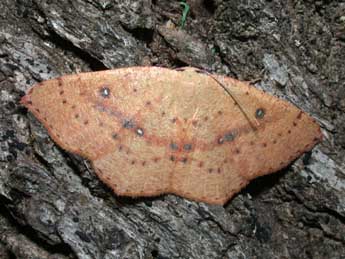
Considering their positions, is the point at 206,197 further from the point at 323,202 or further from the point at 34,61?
the point at 34,61

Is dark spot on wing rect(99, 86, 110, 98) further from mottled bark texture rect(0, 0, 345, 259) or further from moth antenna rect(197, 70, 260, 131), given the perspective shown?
moth antenna rect(197, 70, 260, 131)

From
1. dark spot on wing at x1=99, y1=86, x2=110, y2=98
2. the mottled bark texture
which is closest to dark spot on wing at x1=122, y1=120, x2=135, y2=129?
dark spot on wing at x1=99, y1=86, x2=110, y2=98

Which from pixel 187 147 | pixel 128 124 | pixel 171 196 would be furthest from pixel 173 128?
pixel 171 196

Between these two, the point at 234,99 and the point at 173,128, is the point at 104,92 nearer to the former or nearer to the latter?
the point at 173,128

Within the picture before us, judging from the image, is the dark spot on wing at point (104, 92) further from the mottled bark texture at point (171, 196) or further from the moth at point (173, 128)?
the mottled bark texture at point (171, 196)

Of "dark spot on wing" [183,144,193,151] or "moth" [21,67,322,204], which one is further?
"dark spot on wing" [183,144,193,151]
